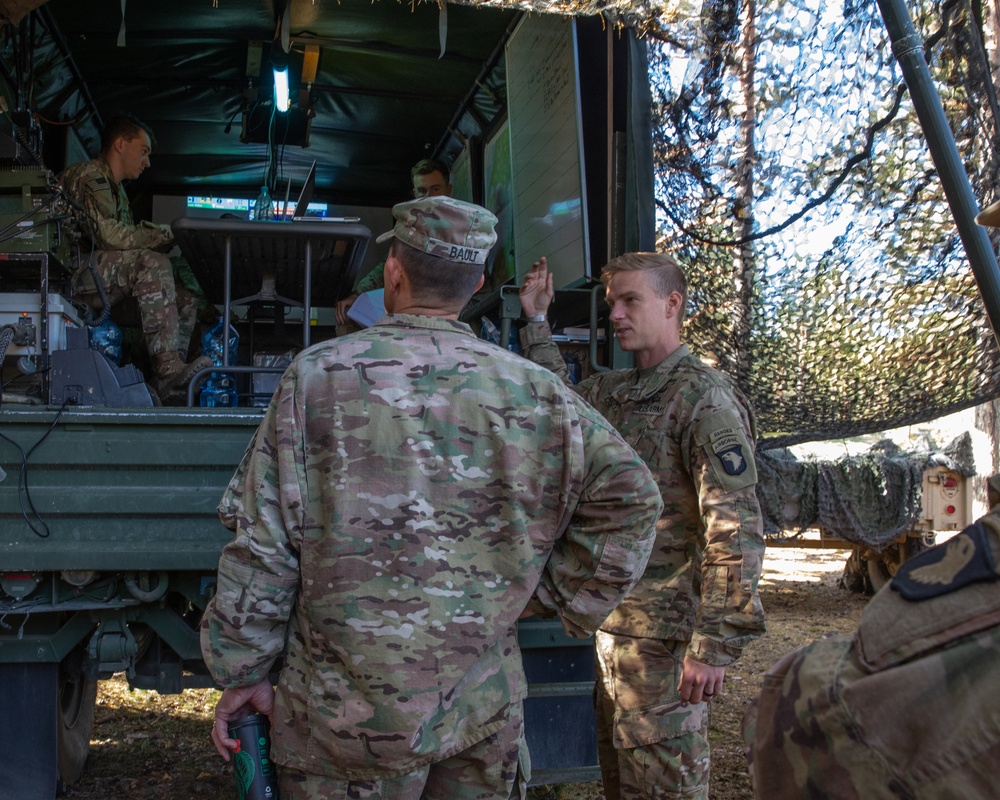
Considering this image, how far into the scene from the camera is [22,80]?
4172 mm

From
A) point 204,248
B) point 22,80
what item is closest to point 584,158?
point 204,248

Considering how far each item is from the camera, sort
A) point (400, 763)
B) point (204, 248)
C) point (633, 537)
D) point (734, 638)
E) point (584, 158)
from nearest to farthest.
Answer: point (400, 763) < point (633, 537) < point (734, 638) < point (204, 248) < point (584, 158)

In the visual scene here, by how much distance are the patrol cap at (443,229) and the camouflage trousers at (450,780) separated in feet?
2.96

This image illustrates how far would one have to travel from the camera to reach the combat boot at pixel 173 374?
3537 mm

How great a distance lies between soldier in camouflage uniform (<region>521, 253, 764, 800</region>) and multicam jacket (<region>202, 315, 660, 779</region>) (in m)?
0.67

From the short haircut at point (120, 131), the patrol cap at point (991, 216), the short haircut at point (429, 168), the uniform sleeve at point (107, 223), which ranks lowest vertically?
the patrol cap at point (991, 216)

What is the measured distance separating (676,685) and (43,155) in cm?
388

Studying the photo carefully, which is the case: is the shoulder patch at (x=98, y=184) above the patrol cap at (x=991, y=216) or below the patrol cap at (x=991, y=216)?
above

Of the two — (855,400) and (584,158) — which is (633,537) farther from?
(855,400)

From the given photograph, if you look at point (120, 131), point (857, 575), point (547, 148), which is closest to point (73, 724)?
point (120, 131)

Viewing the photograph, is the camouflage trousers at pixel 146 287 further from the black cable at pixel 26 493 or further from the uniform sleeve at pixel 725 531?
the uniform sleeve at pixel 725 531

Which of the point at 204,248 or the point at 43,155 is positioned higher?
the point at 43,155

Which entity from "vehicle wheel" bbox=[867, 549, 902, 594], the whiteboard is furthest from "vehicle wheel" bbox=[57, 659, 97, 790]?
"vehicle wheel" bbox=[867, 549, 902, 594]

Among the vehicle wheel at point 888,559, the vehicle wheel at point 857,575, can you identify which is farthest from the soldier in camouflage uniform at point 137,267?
the vehicle wheel at point 857,575
